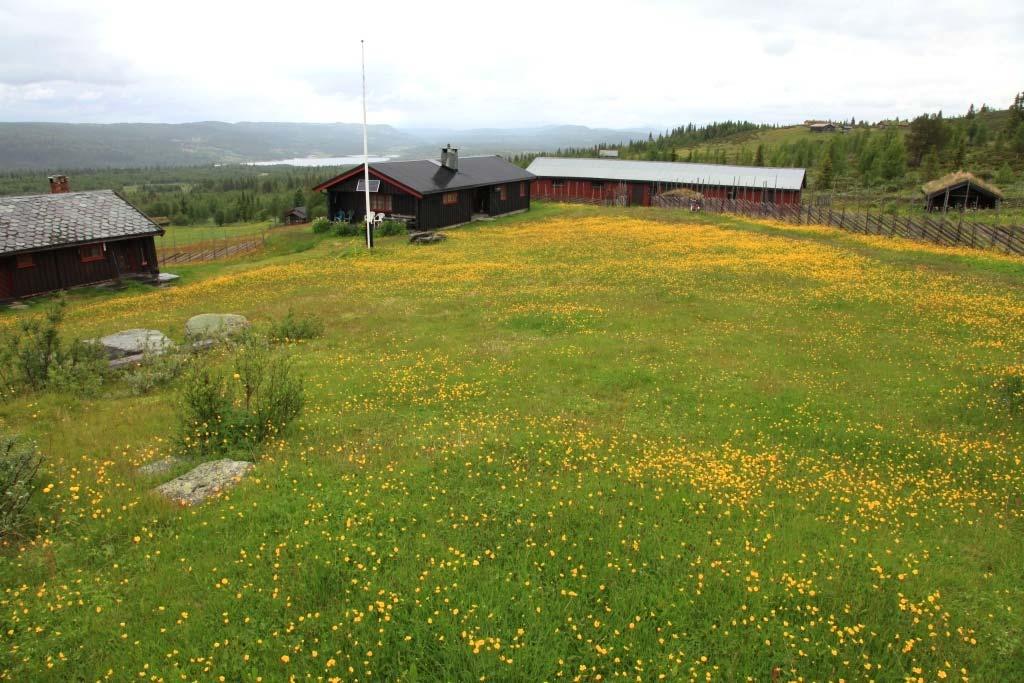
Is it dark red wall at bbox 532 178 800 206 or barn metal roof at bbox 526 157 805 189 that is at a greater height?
barn metal roof at bbox 526 157 805 189

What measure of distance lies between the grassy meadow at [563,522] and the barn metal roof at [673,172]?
51.1 meters

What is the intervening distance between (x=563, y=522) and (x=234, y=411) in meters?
7.08

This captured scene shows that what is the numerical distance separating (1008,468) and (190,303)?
98.4ft

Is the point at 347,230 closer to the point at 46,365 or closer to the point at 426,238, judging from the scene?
the point at 426,238

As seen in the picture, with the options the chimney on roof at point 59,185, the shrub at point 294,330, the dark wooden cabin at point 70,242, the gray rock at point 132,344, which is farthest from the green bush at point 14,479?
the chimney on roof at point 59,185

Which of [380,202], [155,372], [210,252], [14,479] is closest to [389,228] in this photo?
[380,202]

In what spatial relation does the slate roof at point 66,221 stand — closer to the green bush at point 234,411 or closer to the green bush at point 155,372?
the green bush at point 155,372

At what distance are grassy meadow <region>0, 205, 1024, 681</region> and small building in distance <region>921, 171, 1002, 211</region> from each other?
146 ft

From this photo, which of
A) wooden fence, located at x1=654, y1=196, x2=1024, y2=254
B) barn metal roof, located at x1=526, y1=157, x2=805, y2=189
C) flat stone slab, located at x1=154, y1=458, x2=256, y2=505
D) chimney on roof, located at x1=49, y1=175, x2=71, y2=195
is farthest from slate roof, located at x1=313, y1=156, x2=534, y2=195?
flat stone slab, located at x1=154, y1=458, x2=256, y2=505

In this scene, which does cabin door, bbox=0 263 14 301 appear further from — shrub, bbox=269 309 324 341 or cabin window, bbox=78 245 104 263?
shrub, bbox=269 309 324 341

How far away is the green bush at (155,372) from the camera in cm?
1547

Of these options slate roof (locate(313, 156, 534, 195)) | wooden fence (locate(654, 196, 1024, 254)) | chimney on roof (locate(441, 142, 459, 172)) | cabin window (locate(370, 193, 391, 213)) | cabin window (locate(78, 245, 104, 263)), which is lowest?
cabin window (locate(78, 245, 104, 263))

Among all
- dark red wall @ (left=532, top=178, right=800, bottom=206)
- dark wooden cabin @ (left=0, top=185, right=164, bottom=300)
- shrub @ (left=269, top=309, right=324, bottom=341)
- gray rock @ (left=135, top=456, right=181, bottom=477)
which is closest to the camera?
gray rock @ (left=135, top=456, right=181, bottom=477)

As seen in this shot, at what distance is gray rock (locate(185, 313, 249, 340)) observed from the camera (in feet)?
65.2
